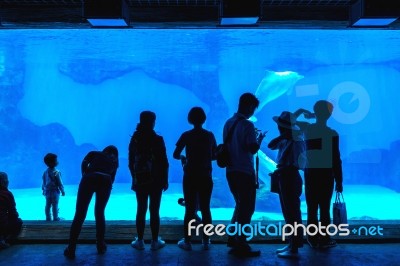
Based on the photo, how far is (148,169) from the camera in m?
4.82

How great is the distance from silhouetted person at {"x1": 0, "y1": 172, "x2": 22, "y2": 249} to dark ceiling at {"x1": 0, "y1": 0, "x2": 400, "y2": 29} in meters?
2.36

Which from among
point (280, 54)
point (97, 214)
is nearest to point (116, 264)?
point (97, 214)

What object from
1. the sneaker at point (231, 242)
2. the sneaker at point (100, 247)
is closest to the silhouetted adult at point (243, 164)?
the sneaker at point (231, 242)

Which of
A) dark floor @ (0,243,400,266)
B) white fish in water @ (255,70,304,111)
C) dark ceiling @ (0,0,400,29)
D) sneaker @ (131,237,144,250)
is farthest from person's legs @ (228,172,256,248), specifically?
A: white fish in water @ (255,70,304,111)

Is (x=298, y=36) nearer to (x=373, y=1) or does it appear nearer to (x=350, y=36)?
(x=350, y=36)

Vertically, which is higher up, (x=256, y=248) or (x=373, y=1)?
(x=373, y=1)

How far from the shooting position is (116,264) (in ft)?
14.2

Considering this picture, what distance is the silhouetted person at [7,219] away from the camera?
5.10 metres

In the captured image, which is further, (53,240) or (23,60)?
(23,60)

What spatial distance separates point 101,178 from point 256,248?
200cm

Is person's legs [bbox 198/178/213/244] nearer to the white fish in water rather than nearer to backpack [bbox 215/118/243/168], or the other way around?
backpack [bbox 215/118/243/168]

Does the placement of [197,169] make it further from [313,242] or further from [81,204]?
[313,242]

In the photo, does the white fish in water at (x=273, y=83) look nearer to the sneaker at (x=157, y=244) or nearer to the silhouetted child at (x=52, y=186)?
the silhouetted child at (x=52, y=186)

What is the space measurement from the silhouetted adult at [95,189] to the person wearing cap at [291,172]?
189 cm
